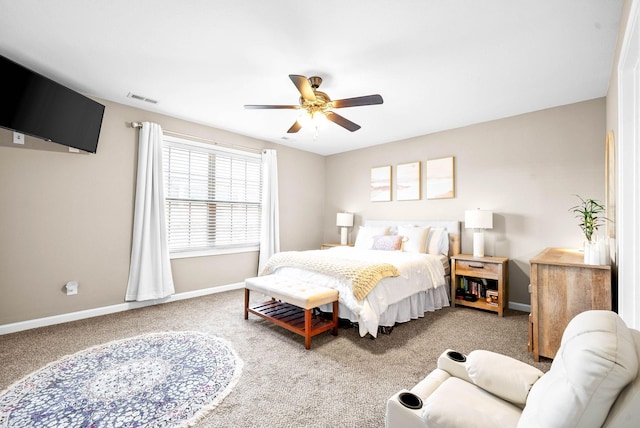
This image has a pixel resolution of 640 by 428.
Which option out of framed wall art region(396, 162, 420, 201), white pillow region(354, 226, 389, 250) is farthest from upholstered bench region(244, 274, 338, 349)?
framed wall art region(396, 162, 420, 201)

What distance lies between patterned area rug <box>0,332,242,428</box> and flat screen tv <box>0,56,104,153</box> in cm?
203

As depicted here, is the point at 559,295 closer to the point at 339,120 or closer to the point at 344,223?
the point at 339,120

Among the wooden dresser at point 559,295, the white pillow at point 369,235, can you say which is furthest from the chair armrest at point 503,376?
the white pillow at point 369,235

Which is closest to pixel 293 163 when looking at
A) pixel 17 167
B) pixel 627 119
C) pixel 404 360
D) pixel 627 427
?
pixel 17 167

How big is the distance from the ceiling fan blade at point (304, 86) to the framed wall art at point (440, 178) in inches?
107

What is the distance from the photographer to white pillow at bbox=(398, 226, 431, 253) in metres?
4.28

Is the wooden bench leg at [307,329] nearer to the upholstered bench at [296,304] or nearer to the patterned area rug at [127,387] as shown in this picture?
the upholstered bench at [296,304]

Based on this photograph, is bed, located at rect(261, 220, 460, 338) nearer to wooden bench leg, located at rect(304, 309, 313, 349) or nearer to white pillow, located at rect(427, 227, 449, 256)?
white pillow, located at rect(427, 227, 449, 256)

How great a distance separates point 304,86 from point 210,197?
2.76 m

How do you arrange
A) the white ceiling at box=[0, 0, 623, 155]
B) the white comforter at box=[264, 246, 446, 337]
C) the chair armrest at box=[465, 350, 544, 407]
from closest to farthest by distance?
the chair armrest at box=[465, 350, 544, 407], the white ceiling at box=[0, 0, 623, 155], the white comforter at box=[264, 246, 446, 337]

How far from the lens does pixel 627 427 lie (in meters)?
0.62

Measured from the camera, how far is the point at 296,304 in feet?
9.06

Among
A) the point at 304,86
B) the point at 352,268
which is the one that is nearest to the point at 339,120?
the point at 304,86

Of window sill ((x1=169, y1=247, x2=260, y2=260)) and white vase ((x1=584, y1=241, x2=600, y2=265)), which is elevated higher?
white vase ((x1=584, y1=241, x2=600, y2=265))
